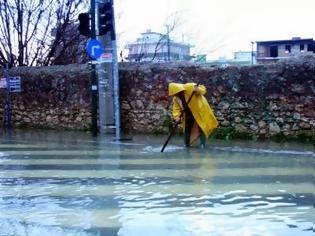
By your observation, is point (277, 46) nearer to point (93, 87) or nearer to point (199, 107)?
point (93, 87)

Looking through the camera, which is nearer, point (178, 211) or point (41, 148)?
point (178, 211)

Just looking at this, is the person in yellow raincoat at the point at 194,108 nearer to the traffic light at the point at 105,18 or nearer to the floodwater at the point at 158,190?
the floodwater at the point at 158,190

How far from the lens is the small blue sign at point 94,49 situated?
14586mm

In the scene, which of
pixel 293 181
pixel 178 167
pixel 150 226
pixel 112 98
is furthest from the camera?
pixel 112 98

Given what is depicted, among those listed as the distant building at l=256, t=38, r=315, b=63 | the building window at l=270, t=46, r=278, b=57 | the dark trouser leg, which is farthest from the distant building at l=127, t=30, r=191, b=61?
the building window at l=270, t=46, r=278, b=57

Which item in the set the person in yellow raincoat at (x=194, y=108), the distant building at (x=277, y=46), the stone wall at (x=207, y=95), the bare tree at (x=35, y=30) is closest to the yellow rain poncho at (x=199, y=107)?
the person in yellow raincoat at (x=194, y=108)

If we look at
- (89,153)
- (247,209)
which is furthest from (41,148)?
(247,209)

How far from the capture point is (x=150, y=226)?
6031mm

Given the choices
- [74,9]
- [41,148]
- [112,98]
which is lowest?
[41,148]

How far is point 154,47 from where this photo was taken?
96.3ft

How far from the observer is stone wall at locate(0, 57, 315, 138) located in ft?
44.6

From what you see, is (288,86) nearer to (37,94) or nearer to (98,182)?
(98,182)

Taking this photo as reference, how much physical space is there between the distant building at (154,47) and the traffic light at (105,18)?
43.7 feet

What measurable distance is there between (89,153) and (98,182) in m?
3.59
